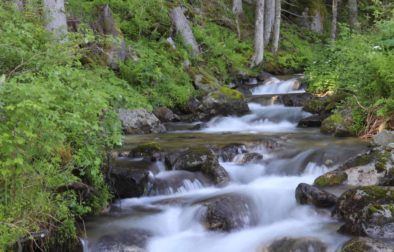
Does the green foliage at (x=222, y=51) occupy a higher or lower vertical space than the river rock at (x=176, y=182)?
higher

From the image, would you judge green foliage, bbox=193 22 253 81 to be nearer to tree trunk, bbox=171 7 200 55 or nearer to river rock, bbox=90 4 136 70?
tree trunk, bbox=171 7 200 55

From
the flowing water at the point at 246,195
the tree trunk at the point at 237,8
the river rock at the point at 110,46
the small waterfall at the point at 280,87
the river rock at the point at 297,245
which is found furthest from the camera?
the tree trunk at the point at 237,8

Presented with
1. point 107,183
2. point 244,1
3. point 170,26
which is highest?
point 244,1

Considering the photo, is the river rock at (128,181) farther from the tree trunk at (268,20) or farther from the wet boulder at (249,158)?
the tree trunk at (268,20)

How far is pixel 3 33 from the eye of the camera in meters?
5.77

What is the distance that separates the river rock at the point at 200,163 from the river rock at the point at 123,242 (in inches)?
84.0

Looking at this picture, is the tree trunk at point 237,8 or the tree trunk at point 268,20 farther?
the tree trunk at point 237,8

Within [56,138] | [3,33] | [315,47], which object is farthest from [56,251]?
[315,47]

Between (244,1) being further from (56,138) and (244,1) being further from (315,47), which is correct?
(56,138)

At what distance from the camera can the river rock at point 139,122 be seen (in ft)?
37.8

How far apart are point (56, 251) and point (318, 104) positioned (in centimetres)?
954

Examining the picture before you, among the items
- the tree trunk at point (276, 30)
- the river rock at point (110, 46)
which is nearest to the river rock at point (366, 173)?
the river rock at point (110, 46)

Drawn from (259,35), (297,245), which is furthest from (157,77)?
(297,245)

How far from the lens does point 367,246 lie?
212 inches
